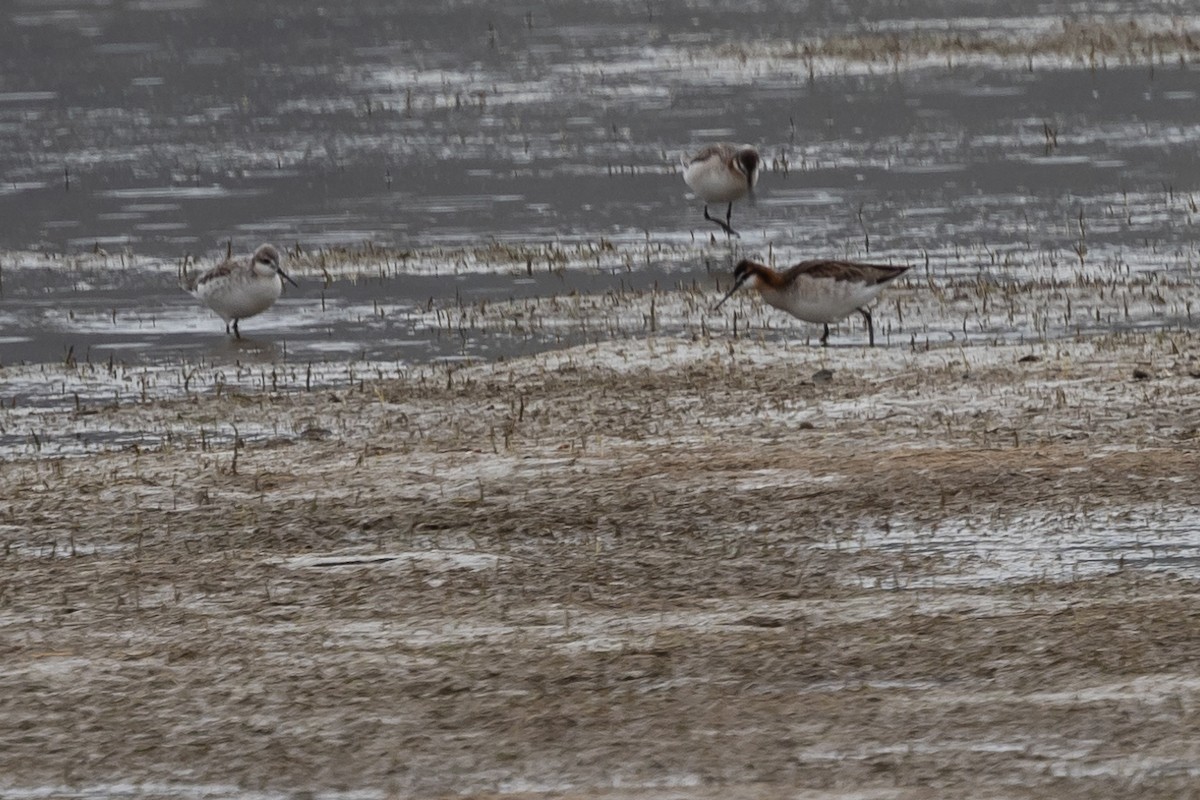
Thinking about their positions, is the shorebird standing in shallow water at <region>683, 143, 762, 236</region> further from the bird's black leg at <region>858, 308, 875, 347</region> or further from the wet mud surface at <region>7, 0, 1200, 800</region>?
the bird's black leg at <region>858, 308, 875, 347</region>

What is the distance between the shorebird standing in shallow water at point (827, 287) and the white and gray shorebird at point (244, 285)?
3.52 m

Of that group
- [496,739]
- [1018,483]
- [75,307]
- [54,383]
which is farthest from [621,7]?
[496,739]

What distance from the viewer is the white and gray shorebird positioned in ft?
52.0

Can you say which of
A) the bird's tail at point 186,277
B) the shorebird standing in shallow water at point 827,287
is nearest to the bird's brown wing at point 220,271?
the bird's tail at point 186,277

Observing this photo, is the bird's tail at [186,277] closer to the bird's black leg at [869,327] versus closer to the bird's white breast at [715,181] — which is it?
the bird's white breast at [715,181]

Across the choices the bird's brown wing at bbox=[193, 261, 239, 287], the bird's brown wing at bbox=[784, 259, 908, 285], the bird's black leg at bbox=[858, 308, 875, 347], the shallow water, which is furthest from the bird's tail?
the bird's black leg at bbox=[858, 308, 875, 347]

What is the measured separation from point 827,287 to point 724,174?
6150 mm

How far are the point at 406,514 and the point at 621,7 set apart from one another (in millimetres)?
35712

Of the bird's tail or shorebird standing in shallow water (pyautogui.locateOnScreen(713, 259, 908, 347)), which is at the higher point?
the bird's tail

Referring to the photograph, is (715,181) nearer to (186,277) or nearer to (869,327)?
(186,277)

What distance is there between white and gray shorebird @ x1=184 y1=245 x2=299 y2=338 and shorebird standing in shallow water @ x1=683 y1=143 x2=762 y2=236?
5.52 metres

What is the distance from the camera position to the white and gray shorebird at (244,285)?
1585 centimetres

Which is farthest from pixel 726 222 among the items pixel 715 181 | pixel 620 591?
pixel 620 591

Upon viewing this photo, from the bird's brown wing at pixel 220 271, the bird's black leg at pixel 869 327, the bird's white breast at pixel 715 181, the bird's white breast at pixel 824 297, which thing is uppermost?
the bird's white breast at pixel 715 181
